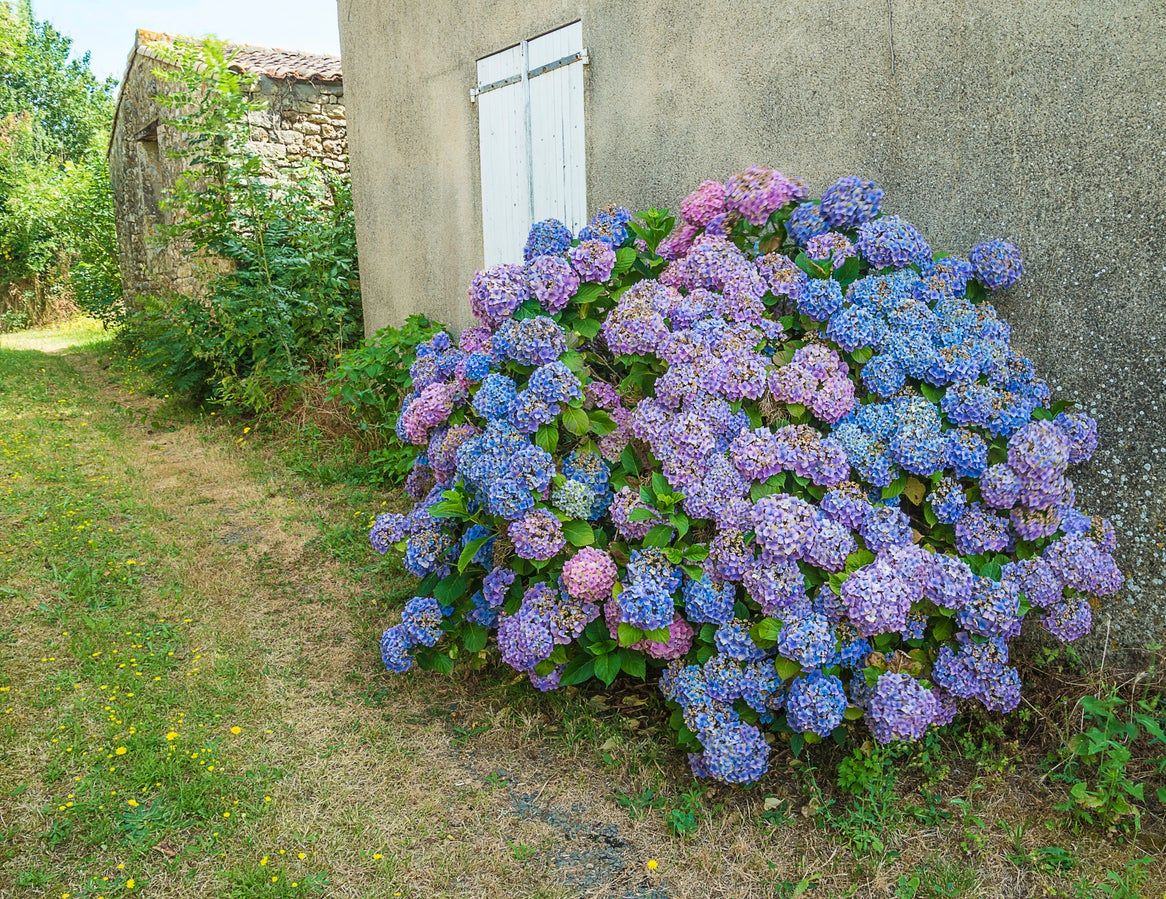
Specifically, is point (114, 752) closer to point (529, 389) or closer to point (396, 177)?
point (529, 389)

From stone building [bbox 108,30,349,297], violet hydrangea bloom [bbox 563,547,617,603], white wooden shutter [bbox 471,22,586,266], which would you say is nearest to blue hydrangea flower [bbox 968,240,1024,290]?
violet hydrangea bloom [bbox 563,547,617,603]

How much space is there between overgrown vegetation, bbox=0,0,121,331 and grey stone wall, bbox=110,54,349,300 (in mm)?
886

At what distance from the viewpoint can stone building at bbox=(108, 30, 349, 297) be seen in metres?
8.66

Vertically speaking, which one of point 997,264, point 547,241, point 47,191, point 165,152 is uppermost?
point 47,191

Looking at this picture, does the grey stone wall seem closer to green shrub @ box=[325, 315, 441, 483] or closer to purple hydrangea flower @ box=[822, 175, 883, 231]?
green shrub @ box=[325, 315, 441, 483]

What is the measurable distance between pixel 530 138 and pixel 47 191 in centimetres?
1660

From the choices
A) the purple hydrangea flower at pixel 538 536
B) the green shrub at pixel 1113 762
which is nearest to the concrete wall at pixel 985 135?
the green shrub at pixel 1113 762

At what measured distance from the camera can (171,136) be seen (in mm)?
9812

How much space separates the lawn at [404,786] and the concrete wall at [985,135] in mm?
900

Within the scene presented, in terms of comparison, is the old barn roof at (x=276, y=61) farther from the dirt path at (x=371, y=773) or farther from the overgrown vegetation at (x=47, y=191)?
the dirt path at (x=371, y=773)

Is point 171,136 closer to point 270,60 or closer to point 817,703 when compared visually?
point 270,60

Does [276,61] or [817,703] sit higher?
[276,61]

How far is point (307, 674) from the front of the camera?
11.6ft

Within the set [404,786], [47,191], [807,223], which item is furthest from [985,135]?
[47,191]
